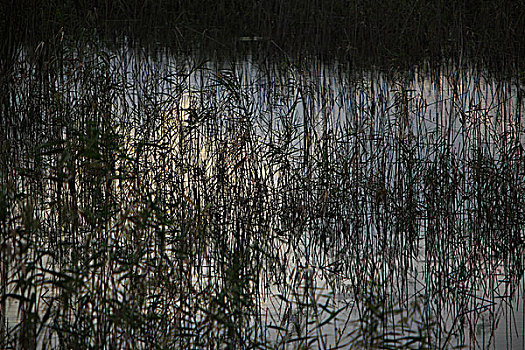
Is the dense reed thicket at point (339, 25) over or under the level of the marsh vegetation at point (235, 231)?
over

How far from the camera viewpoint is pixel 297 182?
3.49 m

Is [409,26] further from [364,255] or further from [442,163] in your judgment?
[364,255]

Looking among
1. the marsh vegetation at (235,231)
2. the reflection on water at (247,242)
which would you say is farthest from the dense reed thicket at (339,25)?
the reflection on water at (247,242)

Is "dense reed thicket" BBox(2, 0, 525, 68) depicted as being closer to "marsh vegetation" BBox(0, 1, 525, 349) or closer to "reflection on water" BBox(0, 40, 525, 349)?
"marsh vegetation" BBox(0, 1, 525, 349)

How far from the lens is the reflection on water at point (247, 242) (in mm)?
2123

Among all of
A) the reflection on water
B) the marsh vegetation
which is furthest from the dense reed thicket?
the reflection on water

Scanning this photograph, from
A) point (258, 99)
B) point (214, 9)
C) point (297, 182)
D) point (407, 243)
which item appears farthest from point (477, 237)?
point (214, 9)

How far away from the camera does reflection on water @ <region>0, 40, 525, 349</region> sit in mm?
2123

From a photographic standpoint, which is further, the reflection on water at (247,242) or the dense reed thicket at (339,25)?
the dense reed thicket at (339,25)

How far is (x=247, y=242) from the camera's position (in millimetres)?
2879

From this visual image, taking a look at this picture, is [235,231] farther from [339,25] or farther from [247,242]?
[339,25]

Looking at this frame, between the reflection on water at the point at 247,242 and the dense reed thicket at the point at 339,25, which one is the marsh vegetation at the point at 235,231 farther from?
the dense reed thicket at the point at 339,25

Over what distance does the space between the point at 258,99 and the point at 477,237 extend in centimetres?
213

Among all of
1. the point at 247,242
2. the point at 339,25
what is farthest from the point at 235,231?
the point at 339,25
